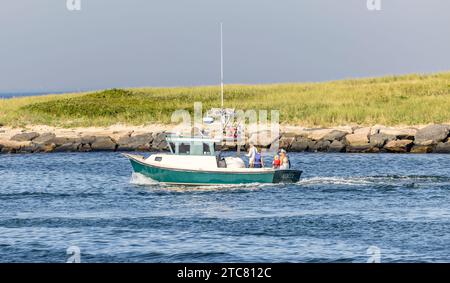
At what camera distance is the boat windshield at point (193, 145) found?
43.2 m

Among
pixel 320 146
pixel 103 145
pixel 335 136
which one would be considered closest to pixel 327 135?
pixel 335 136

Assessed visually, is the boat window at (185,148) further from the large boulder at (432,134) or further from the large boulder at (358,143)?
the large boulder at (432,134)

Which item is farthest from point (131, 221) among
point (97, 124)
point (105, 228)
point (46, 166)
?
point (97, 124)

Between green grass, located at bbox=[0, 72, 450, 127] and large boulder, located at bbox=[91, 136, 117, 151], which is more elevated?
green grass, located at bbox=[0, 72, 450, 127]


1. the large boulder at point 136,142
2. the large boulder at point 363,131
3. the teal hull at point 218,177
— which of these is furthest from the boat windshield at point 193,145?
the large boulder at point 363,131

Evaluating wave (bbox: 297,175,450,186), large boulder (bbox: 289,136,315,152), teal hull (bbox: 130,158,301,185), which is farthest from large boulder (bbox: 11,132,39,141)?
wave (bbox: 297,175,450,186)

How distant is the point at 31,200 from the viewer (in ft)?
136

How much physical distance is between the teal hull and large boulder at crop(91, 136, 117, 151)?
81.5ft

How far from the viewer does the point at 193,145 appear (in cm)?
4334

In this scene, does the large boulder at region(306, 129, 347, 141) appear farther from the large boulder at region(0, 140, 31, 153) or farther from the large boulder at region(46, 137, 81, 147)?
the large boulder at region(0, 140, 31, 153)

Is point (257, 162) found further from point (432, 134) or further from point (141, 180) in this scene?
point (432, 134)

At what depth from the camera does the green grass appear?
77.0 meters

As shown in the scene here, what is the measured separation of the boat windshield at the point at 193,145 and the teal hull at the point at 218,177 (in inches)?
36.6
